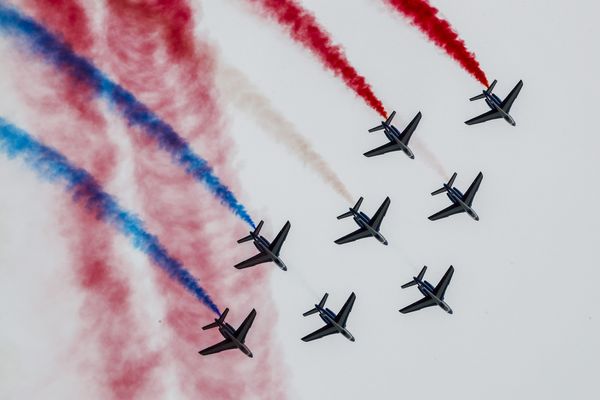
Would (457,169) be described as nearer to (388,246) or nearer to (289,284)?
(388,246)

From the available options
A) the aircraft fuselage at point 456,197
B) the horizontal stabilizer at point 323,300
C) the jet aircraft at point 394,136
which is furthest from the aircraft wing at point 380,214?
the horizontal stabilizer at point 323,300

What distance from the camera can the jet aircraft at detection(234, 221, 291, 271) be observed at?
131 ft

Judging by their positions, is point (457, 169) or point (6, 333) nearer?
point (6, 333)

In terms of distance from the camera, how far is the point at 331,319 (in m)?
41.2

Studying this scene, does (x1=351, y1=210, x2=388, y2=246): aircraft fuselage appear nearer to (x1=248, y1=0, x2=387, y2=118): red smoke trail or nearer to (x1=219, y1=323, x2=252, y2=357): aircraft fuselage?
(x1=248, y1=0, x2=387, y2=118): red smoke trail

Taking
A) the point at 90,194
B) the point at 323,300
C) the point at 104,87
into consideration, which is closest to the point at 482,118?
the point at 323,300

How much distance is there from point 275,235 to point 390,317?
7033mm

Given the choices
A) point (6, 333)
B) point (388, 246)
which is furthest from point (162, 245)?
point (388, 246)

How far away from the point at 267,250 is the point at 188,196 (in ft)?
15.0

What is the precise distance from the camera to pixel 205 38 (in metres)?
38.8

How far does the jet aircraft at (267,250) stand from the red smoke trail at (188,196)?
624 millimetres

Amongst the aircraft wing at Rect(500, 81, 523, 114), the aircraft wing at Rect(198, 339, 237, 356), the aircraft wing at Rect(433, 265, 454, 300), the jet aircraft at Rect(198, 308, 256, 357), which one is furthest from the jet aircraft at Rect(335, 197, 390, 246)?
the aircraft wing at Rect(500, 81, 523, 114)

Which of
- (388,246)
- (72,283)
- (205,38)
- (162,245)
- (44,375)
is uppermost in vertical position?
(205,38)

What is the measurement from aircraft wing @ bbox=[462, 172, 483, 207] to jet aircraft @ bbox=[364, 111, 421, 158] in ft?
10.5
